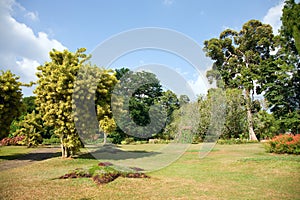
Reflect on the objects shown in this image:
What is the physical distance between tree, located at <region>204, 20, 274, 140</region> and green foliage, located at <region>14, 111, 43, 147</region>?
2614 centimetres

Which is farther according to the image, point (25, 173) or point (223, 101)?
point (223, 101)

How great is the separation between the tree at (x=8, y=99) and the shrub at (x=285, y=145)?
1680 cm

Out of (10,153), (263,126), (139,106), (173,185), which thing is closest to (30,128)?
(10,153)

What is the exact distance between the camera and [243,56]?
35.2 meters

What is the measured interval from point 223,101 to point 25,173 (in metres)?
24.8

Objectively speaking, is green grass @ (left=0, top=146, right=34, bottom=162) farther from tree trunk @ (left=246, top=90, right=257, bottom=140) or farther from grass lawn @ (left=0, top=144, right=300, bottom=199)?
tree trunk @ (left=246, top=90, right=257, bottom=140)

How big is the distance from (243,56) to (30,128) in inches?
1244

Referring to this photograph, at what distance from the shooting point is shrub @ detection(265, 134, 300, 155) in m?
13.5

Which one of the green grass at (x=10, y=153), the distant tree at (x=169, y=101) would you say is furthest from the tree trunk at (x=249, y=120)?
the green grass at (x=10, y=153)

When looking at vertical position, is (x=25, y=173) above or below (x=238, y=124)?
below

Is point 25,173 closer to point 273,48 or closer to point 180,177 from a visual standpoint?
point 180,177

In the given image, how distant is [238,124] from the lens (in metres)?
31.1

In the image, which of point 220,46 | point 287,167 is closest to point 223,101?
point 220,46

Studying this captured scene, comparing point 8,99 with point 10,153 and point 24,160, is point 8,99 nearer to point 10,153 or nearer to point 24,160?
point 24,160
